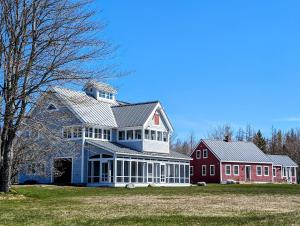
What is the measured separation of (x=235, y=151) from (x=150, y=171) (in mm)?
23406

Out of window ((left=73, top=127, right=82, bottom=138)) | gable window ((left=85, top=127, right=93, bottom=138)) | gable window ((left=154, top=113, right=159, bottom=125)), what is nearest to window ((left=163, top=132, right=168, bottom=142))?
gable window ((left=154, top=113, right=159, bottom=125))

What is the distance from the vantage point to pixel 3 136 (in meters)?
26.1

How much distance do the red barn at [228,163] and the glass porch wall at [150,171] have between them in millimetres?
12213

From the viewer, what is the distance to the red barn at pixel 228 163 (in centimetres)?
6744

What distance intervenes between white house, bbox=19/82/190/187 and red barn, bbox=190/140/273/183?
12.6 metres

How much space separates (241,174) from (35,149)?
126 ft

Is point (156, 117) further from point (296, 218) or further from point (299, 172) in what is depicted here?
point (299, 172)

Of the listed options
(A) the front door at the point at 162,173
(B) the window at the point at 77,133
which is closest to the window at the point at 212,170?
(A) the front door at the point at 162,173

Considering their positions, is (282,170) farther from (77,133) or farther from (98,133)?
(77,133)

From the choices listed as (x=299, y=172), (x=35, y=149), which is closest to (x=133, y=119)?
(x=35, y=149)

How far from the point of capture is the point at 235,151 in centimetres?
7100

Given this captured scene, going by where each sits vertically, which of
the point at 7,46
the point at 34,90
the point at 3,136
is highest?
the point at 7,46

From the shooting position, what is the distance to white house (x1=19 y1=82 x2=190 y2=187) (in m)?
47.1

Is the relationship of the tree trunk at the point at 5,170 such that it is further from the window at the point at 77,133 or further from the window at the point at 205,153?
the window at the point at 205,153
